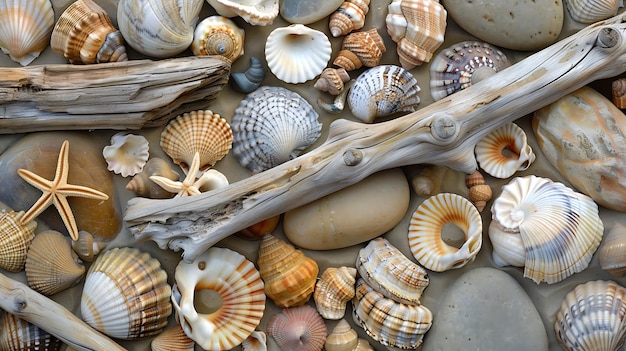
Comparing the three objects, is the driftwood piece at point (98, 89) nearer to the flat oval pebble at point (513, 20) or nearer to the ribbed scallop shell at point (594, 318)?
the flat oval pebble at point (513, 20)

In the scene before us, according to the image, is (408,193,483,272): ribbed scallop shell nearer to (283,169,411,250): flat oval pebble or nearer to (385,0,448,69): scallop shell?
(283,169,411,250): flat oval pebble

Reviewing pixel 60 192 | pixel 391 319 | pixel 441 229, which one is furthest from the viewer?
pixel 441 229

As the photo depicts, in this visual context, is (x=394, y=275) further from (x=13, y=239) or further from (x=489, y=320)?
(x=13, y=239)

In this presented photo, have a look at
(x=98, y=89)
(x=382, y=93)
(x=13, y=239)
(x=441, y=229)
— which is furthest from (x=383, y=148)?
(x=13, y=239)

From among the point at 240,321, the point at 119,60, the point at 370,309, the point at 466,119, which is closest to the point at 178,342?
the point at 240,321

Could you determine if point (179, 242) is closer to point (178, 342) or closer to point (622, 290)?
point (178, 342)

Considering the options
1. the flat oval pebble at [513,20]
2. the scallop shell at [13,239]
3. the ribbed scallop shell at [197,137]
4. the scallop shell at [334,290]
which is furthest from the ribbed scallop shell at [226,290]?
the flat oval pebble at [513,20]
